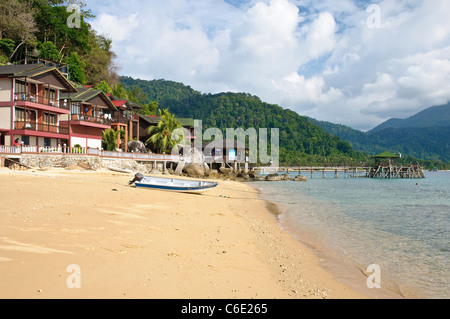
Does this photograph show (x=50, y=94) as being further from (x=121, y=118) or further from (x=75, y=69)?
(x=75, y=69)

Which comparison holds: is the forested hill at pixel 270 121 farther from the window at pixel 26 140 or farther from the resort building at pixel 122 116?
the window at pixel 26 140

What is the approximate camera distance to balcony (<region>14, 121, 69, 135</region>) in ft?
107

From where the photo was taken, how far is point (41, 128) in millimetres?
34375

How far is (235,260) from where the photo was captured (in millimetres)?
7895

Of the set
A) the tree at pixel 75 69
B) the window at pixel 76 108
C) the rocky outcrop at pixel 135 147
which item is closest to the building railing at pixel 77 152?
the rocky outcrop at pixel 135 147

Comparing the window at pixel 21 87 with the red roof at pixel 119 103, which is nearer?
the window at pixel 21 87

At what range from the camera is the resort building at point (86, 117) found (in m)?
39.1

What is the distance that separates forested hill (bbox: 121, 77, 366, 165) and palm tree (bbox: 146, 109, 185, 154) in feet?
259

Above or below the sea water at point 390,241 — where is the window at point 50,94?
above

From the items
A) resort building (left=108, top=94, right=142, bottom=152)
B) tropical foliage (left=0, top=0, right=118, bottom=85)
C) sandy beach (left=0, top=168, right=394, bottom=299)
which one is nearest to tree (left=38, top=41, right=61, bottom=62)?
tropical foliage (left=0, top=0, right=118, bottom=85)

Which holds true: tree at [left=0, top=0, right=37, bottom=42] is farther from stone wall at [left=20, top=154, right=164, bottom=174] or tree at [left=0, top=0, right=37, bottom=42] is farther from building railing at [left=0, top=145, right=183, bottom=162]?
stone wall at [left=20, top=154, right=164, bottom=174]

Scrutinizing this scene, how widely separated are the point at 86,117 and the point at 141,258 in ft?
121

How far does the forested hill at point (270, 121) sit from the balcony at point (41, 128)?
9788cm
